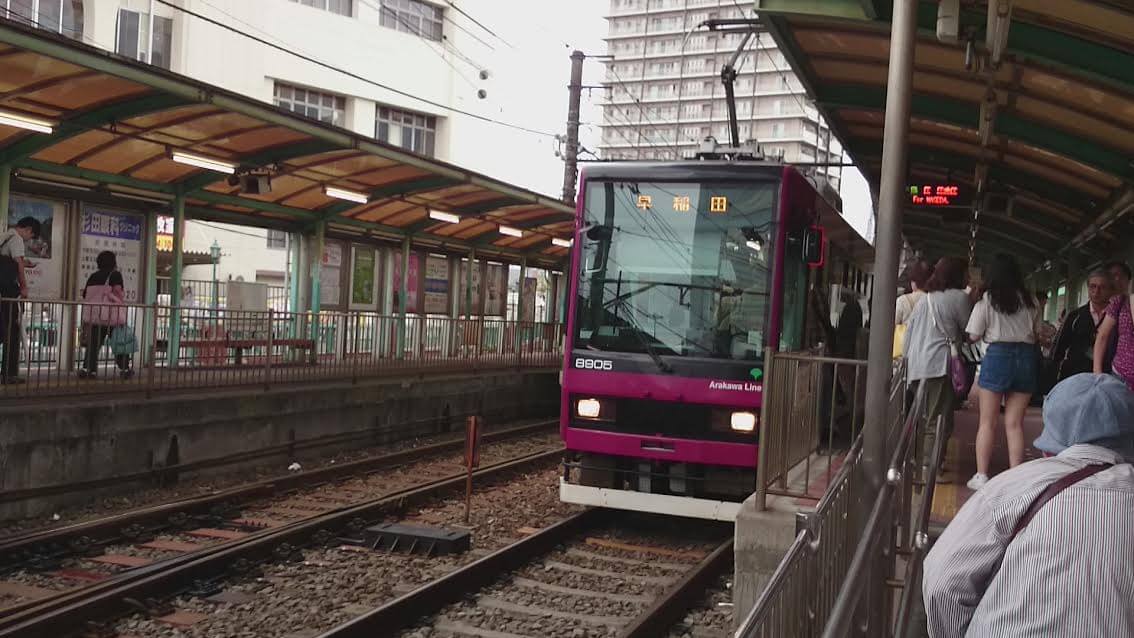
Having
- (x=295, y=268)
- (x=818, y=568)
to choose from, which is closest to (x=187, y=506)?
(x=818, y=568)

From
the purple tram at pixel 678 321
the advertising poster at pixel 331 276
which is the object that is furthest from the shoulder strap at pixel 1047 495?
the advertising poster at pixel 331 276

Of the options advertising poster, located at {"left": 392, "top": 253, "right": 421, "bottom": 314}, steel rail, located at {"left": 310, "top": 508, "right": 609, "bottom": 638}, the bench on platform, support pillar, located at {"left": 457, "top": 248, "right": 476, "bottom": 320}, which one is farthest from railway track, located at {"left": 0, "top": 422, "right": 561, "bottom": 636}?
support pillar, located at {"left": 457, "top": 248, "right": 476, "bottom": 320}

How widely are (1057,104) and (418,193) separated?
9314mm

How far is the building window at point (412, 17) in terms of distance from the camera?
123ft

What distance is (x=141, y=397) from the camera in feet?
36.6

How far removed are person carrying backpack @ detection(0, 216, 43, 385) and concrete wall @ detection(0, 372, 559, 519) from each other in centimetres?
82

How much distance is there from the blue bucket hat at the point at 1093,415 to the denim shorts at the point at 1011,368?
4.59 m

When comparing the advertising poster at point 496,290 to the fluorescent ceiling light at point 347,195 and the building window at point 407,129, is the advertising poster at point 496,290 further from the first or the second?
the building window at point 407,129

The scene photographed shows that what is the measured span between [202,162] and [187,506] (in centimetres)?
470

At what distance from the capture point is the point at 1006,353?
709 cm

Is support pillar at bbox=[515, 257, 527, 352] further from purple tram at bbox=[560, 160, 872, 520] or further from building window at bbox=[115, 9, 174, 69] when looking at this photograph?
building window at bbox=[115, 9, 174, 69]

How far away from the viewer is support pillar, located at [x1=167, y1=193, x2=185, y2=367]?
Answer: 11.9m

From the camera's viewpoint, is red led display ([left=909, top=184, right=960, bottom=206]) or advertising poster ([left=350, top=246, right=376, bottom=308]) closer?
red led display ([left=909, top=184, right=960, bottom=206])

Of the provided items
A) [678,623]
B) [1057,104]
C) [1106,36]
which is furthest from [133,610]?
[1057,104]
